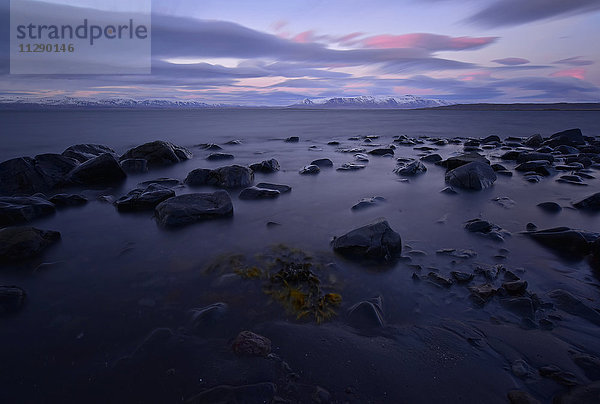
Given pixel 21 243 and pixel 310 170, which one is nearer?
pixel 21 243

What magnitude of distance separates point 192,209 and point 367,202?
3.92m

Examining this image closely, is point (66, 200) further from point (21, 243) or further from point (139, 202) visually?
point (21, 243)

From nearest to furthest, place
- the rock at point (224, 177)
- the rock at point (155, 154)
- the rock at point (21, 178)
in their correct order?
the rock at point (21, 178) → the rock at point (224, 177) → the rock at point (155, 154)

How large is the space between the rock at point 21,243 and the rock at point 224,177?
4617 millimetres

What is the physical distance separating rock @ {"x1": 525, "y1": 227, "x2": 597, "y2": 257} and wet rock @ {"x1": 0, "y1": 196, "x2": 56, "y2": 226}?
9389 millimetres

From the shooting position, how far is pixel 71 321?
318cm

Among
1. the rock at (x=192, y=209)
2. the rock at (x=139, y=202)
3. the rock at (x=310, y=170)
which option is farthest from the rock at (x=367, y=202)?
the rock at (x=139, y=202)

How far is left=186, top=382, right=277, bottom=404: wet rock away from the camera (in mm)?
2281

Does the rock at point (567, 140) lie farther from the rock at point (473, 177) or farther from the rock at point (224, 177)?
the rock at point (224, 177)

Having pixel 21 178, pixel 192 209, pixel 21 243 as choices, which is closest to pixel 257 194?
pixel 192 209

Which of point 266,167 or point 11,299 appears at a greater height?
point 266,167

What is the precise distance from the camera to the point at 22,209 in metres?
5.95

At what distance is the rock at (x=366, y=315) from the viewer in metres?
3.15

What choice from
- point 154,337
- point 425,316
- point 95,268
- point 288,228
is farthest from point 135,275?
A: point 425,316
